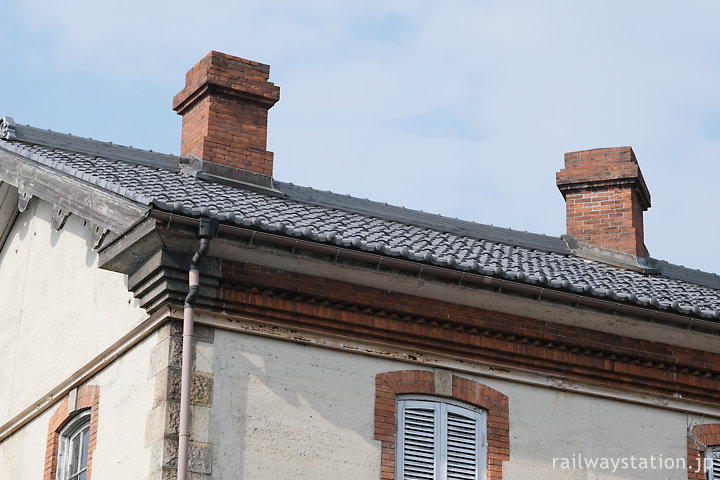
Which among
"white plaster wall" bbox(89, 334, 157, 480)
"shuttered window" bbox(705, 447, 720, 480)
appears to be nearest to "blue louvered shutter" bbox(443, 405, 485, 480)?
"shuttered window" bbox(705, 447, 720, 480)

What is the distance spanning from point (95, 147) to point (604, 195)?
22.9 ft

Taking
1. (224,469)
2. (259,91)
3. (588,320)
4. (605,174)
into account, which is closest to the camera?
(224,469)

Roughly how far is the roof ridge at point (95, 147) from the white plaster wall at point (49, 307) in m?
0.80

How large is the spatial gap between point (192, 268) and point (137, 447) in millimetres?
1738

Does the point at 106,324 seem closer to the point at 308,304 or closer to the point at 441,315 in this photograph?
the point at 308,304

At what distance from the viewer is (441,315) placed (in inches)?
555

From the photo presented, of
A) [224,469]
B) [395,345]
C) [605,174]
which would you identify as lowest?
[224,469]

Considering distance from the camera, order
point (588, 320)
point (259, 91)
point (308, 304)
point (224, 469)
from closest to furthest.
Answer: point (224, 469) → point (308, 304) → point (588, 320) → point (259, 91)

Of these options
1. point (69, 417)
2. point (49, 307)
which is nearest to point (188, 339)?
point (69, 417)

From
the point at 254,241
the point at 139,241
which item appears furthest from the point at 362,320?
the point at 139,241

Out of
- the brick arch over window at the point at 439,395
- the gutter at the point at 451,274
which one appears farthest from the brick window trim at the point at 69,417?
the brick arch over window at the point at 439,395

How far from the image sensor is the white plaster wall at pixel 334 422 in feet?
42.3

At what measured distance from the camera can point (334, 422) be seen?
525 inches

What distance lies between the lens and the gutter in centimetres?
1286
